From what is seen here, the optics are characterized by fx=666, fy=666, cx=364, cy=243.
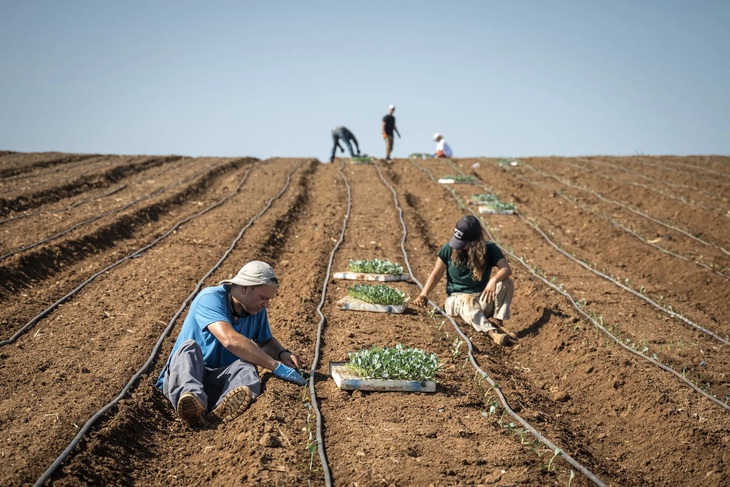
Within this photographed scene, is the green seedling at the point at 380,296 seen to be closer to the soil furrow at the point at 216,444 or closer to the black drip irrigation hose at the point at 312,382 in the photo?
the black drip irrigation hose at the point at 312,382

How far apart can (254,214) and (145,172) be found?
7208 millimetres

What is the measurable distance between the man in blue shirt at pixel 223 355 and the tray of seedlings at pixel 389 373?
0.43m

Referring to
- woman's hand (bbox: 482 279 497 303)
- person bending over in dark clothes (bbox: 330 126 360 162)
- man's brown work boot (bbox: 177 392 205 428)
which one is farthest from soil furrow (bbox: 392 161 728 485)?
person bending over in dark clothes (bbox: 330 126 360 162)

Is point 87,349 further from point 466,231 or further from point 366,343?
point 466,231

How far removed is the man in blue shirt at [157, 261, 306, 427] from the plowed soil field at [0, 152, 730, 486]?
0.53 ft

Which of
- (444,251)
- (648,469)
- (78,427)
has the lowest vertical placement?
(648,469)

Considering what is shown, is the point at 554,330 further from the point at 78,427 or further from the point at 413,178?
the point at 413,178

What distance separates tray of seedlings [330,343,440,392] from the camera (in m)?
4.91

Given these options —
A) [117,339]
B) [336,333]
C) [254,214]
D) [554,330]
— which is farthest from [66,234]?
[554,330]

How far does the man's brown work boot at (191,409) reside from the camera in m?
4.14

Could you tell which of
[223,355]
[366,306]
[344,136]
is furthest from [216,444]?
[344,136]

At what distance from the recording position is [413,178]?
17.5 metres

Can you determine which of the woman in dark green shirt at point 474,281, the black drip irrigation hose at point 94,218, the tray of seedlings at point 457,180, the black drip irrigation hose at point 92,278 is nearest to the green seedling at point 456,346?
the woman in dark green shirt at point 474,281

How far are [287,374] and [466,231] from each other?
2.43 metres
